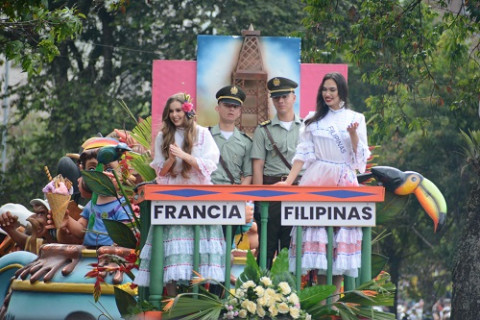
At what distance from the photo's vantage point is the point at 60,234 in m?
12.5

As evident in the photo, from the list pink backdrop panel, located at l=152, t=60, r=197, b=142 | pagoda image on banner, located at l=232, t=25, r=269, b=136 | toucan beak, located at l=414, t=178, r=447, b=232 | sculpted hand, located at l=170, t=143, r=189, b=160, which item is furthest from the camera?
pink backdrop panel, located at l=152, t=60, r=197, b=142

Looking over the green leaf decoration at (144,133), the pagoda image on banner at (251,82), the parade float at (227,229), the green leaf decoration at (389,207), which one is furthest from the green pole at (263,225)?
the pagoda image on banner at (251,82)

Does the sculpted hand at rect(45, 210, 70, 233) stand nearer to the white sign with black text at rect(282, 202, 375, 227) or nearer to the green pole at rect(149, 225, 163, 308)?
the green pole at rect(149, 225, 163, 308)

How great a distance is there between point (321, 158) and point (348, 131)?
0.38m

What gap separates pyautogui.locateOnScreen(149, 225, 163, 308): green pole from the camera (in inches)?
331

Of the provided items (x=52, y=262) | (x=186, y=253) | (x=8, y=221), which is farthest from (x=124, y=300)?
(x=8, y=221)

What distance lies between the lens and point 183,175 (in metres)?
8.80

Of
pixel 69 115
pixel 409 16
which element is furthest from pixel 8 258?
pixel 69 115

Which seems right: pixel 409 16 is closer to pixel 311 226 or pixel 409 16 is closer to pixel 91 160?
pixel 91 160

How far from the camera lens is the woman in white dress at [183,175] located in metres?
8.41

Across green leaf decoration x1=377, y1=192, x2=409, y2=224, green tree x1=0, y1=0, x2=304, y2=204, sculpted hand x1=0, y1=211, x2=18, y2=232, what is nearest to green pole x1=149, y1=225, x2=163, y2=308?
green leaf decoration x1=377, y1=192, x2=409, y2=224

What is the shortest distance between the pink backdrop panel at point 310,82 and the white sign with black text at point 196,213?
390 cm

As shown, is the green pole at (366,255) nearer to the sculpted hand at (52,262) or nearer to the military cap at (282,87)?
the military cap at (282,87)

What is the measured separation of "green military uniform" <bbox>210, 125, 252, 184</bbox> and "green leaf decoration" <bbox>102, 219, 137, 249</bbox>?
91cm
